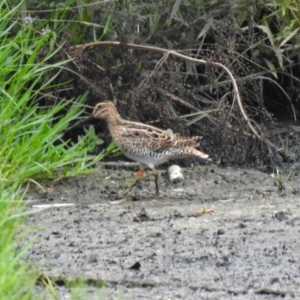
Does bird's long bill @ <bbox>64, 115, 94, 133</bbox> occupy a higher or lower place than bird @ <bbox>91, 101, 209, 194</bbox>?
lower

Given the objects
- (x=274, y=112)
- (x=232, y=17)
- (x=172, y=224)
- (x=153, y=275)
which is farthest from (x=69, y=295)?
(x=274, y=112)

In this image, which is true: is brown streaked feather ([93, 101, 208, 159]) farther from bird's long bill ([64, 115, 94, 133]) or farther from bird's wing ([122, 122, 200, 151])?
bird's long bill ([64, 115, 94, 133])

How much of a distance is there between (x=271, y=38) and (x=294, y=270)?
472 cm

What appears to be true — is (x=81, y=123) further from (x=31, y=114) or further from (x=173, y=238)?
(x=173, y=238)

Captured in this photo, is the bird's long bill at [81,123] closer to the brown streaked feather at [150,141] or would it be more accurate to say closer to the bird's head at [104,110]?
the bird's head at [104,110]

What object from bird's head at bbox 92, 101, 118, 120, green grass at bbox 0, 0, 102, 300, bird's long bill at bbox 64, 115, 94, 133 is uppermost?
green grass at bbox 0, 0, 102, 300

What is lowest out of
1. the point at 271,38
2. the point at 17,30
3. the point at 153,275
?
the point at 271,38

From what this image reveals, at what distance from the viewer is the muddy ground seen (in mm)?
5477

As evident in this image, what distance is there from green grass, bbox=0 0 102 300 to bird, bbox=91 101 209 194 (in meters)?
0.29

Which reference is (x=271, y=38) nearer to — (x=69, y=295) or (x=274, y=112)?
(x=274, y=112)

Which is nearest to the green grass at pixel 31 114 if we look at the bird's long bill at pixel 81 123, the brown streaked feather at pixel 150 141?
the bird's long bill at pixel 81 123

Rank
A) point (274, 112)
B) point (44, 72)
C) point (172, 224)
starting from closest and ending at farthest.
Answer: point (172, 224)
point (44, 72)
point (274, 112)

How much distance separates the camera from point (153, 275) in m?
5.65

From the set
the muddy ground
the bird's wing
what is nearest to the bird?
the bird's wing
